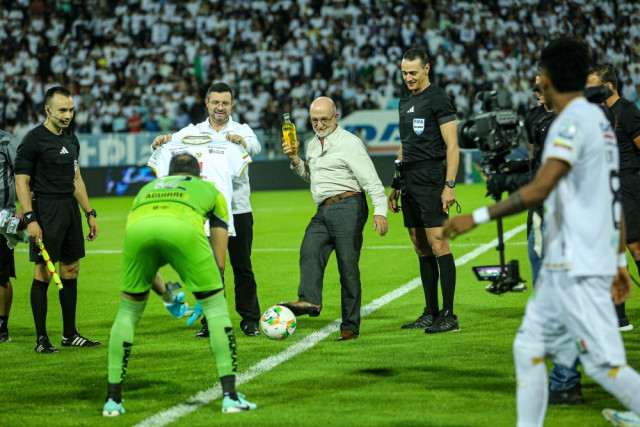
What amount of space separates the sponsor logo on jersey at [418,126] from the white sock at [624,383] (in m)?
4.27

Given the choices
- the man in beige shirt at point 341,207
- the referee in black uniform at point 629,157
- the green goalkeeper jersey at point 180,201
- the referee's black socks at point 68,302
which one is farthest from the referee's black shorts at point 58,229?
the referee in black uniform at point 629,157

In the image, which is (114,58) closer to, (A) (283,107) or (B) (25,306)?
(A) (283,107)

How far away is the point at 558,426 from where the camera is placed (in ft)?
17.9

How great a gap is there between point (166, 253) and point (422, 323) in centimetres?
374

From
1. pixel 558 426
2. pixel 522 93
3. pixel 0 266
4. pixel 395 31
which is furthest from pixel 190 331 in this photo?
pixel 395 31

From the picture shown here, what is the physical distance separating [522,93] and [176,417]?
24095mm

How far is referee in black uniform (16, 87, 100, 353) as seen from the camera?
27.6ft

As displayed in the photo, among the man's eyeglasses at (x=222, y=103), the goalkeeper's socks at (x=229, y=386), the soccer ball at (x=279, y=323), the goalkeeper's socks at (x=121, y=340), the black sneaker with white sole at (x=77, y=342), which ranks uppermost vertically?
the man's eyeglasses at (x=222, y=103)

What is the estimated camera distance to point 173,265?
5941 mm

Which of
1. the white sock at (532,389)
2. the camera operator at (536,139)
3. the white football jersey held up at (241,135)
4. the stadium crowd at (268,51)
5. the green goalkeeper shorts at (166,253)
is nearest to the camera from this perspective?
the white sock at (532,389)

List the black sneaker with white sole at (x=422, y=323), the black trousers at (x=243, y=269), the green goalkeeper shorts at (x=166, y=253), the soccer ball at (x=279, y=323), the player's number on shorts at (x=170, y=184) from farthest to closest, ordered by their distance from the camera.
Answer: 1. the black trousers at (x=243, y=269)
2. the black sneaker with white sole at (x=422, y=323)
3. the soccer ball at (x=279, y=323)
4. the player's number on shorts at (x=170, y=184)
5. the green goalkeeper shorts at (x=166, y=253)

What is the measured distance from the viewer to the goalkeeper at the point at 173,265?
19.0 ft

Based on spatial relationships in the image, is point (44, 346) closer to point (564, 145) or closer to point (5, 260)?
point (5, 260)

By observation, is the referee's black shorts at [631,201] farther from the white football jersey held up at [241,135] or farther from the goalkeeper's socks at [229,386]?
the goalkeeper's socks at [229,386]
